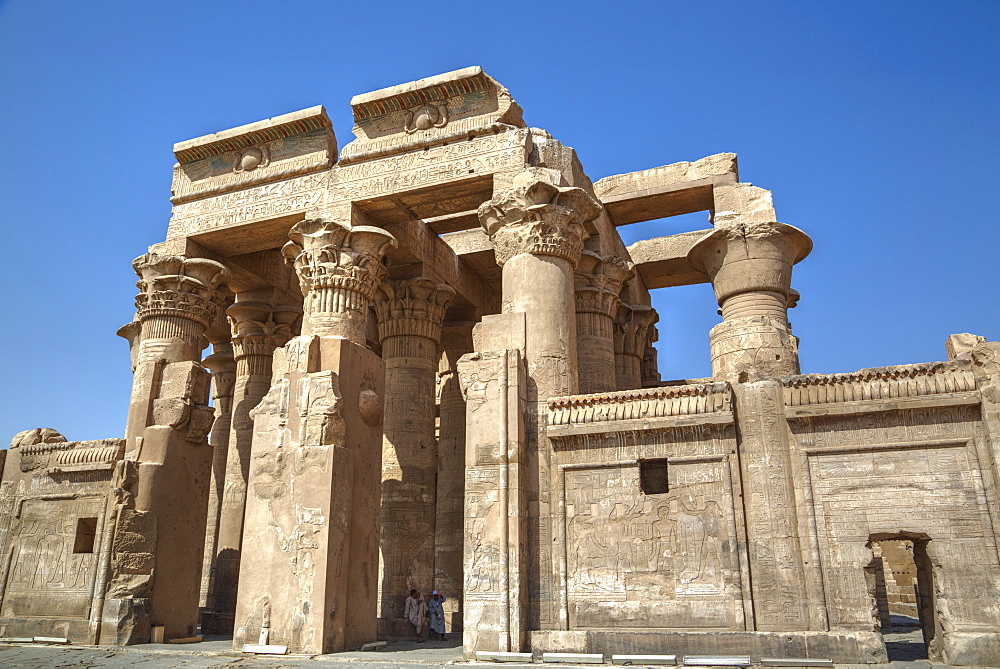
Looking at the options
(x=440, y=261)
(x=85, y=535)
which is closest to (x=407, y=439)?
(x=440, y=261)

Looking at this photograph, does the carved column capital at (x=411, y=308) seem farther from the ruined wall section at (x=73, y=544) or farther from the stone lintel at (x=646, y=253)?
the ruined wall section at (x=73, y=544)

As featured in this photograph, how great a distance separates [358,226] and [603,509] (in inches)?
236

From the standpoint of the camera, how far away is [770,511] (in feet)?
28.3

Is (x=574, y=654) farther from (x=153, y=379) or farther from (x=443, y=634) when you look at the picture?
(x=153, y=379)

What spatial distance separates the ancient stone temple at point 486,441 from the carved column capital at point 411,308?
2.4 inches

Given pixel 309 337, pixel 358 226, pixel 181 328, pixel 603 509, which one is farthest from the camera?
pixel 181 328

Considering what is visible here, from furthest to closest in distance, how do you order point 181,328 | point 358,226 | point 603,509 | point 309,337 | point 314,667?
1. point 181,328
2. point 358,226
3. point 309,337
4. point 603,509
5. point 314,667

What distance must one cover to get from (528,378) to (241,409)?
843 cm

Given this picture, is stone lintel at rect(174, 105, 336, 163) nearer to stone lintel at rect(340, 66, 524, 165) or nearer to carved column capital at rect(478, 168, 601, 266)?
stone lintel at rect(340, 66, 524, 165)

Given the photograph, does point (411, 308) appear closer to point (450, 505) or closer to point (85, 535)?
point (450, 505)

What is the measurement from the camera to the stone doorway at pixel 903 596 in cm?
819

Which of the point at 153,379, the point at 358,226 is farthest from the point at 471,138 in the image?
the point at 153,379

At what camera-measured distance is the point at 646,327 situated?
15.6 m

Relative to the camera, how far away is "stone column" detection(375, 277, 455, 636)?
13.3 m
